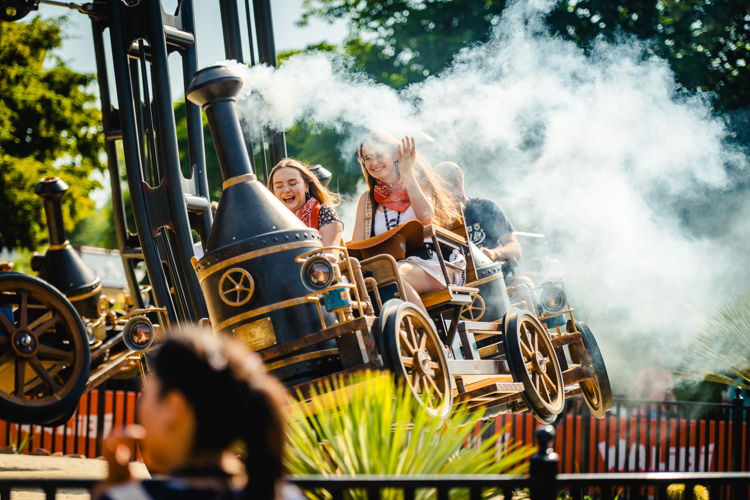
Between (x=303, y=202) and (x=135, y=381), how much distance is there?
7.98 m

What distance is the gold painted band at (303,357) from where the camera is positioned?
4617mm

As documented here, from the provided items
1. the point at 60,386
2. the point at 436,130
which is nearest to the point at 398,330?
the point at 60,386

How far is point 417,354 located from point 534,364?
142 centimetres

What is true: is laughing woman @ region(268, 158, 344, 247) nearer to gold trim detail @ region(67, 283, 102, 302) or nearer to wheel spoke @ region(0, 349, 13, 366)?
wheel spoke @ region(0, 349, 13, 366)

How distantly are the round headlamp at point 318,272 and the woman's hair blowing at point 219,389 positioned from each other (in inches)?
109

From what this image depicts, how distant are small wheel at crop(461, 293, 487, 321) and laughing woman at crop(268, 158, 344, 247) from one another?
1212 mm

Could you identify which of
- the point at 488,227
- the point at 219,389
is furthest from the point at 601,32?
the point at 219,389

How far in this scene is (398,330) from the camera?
4.52 m

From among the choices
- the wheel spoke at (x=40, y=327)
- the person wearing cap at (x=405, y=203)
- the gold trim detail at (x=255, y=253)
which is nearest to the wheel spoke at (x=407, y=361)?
the person wearing cap at (x=405, y=203)

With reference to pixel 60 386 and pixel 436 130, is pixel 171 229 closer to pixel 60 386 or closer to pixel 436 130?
pixel 60 386

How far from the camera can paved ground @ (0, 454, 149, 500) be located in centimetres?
705

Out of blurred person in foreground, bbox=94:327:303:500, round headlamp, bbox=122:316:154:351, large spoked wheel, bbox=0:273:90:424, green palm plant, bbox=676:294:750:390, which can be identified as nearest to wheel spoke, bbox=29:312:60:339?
large spoked wheel, bbox=0:273:90:424

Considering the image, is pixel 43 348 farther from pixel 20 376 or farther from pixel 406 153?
pixel 406 153

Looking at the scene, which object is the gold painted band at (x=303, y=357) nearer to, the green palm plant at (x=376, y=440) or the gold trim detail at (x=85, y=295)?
the green palm plant at (x=376, y=440)
